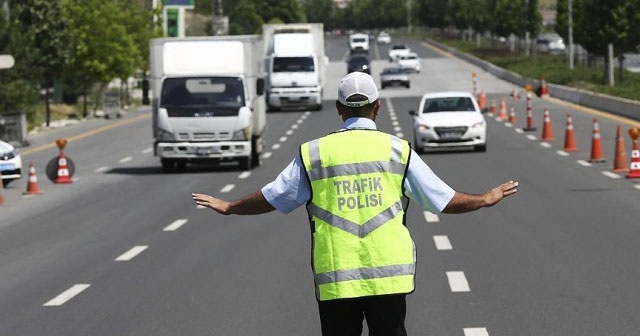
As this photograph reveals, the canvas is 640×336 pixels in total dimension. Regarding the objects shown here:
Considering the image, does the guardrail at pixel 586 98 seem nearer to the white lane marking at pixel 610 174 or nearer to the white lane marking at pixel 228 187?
the white lane marking at pixel 610 174

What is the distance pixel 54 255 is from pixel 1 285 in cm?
240

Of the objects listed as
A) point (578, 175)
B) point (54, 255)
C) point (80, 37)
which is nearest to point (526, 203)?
point (578, 175)

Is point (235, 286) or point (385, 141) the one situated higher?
point (385, 141)

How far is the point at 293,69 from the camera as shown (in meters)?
57.5

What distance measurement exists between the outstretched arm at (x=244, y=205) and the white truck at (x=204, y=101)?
75.2 ft

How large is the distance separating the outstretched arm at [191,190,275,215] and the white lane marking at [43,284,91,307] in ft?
20.6

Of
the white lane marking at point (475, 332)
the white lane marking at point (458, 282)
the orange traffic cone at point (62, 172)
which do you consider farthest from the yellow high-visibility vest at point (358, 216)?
the orange traffic cone at point (62, 172)

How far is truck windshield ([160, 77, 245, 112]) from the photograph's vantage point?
30.0 m

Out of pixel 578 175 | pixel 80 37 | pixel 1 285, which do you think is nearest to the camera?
pixel 1 285

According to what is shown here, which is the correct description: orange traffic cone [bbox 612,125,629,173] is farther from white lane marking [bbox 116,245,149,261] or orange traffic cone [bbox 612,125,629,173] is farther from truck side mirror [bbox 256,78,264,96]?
white lane marking [bbox 116,245,149,261]

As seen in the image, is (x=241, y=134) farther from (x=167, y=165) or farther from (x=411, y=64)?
(x=411, y=64)

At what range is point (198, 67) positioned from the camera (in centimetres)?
3033

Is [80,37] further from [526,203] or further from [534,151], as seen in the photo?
[526,203]

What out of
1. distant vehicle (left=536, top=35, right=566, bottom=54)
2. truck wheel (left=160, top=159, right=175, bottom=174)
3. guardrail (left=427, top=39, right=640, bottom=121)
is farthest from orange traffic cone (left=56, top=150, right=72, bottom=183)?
distant vehicle (left=536, top=35, right=566, bottom=54)
